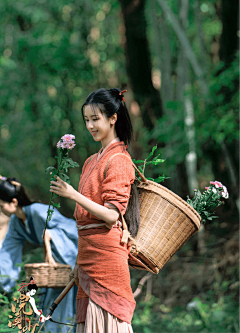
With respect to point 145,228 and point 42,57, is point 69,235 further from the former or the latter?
point 42,57

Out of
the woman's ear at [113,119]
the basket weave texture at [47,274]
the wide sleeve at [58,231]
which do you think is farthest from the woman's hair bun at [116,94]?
the wide sleeve at [58,231]

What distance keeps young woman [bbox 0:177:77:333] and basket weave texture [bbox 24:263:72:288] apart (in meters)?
0.12

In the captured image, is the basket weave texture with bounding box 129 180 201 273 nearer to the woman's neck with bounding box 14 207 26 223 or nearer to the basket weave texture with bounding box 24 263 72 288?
the basket weave texture with bounding box 24 263 72 288

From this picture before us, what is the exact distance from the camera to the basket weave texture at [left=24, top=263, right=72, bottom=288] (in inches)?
151

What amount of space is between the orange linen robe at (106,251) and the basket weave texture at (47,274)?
1577 mm

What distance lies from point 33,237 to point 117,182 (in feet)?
9.20

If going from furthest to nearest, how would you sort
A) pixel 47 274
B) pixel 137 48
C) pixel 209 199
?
pixel 137 48, pixel 47 274, pixel 209 199

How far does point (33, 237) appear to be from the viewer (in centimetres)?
475

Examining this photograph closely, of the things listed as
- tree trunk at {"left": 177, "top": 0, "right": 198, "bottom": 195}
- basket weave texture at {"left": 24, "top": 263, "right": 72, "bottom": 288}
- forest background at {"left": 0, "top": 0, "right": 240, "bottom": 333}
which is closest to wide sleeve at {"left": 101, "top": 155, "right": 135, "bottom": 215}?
forest background at {"left": 0, "top": 0, "right": 240, "bottom": 333}

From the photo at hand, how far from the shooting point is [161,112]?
7711 mm

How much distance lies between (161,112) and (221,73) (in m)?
1.80

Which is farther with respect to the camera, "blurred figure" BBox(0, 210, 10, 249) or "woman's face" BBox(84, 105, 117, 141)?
"blurred figure" BBox(0, 210, 10, 249)

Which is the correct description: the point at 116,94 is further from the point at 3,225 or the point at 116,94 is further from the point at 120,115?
the point at 3,225

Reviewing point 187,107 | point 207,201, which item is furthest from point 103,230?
point 187,107
